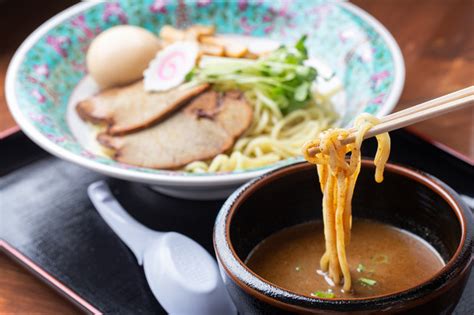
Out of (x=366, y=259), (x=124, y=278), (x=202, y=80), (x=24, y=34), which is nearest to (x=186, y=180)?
(x=124, y=278)

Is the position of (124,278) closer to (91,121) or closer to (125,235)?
(125,235)

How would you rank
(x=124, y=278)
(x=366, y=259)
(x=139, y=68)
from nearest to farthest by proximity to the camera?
(x=366, y=259) → (x=124, y=278) → (x=139, y=68)

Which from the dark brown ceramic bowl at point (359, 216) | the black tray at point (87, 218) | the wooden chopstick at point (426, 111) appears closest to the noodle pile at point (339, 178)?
the wooden chopstick at point (426, 111)

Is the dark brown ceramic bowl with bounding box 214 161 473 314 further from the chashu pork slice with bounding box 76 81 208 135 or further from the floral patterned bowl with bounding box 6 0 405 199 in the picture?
the chashu pork slice with bounding box 76 81 208 135

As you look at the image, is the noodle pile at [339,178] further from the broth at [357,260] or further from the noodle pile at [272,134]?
the noodle pile at [272,134]

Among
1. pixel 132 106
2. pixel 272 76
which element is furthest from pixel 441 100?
pixel 132 106

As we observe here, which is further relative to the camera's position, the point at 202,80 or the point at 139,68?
the point at 139,68

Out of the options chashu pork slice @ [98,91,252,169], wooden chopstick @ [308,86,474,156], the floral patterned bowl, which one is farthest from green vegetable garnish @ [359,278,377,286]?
chashu pork slice @ [98,91,252,169]
